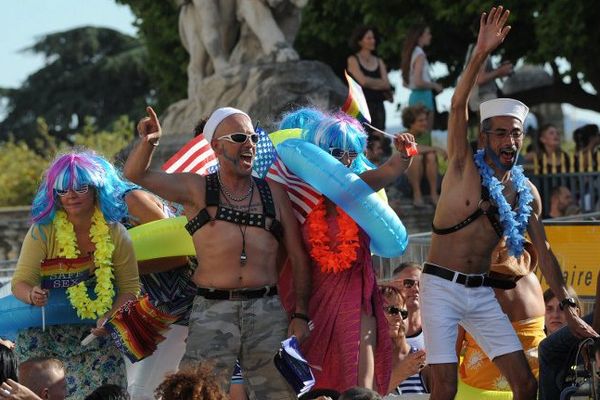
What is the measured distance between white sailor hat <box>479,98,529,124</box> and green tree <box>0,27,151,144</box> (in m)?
36.3

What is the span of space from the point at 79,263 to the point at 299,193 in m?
1.29

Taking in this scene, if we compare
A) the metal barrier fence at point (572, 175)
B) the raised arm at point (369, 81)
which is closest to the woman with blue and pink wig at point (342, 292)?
the raised arm at point (369, 81)

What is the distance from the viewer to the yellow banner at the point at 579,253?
35.4 feet

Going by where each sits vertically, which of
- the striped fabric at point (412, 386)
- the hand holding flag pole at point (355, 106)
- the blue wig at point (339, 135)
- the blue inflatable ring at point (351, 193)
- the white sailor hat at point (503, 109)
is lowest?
the striped fabric at point (412, 386)

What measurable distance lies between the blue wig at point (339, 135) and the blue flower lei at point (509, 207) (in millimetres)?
725

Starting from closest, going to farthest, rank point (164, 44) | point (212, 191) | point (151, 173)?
1. point (151, 173)
2. point (212, 191)
3. point (164, 44)

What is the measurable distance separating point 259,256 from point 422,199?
8547 mm

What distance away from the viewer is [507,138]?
8273 millimetres

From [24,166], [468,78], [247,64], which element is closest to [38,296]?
[468,78]

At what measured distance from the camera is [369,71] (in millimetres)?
15875

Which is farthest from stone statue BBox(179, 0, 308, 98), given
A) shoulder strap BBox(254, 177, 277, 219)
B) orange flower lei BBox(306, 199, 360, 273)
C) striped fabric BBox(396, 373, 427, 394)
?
shoulder strap BBox(254, 177, 277, 219)

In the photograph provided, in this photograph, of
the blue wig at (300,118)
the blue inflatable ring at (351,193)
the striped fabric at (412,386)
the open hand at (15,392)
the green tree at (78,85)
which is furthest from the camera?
the green tree at (78,85)

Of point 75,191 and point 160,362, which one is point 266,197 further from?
point 160,362

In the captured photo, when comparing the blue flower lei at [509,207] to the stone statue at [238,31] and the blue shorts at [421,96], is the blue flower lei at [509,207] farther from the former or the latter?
the stone statue at [238,31]
